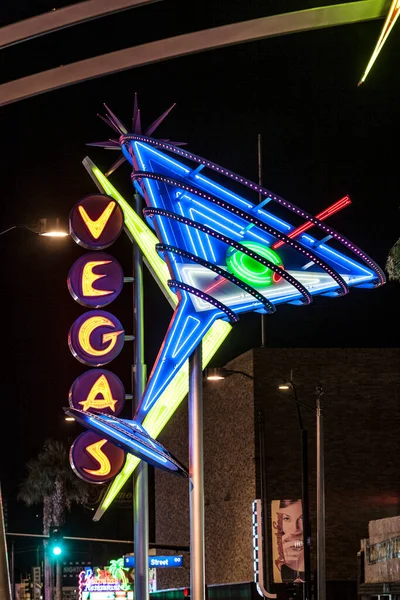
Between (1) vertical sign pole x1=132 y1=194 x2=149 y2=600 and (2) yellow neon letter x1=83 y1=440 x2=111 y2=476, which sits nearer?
(1) vertical sign pole x1=132 y1=194 x2=149 y2=600

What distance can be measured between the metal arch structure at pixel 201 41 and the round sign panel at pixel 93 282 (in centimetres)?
1507

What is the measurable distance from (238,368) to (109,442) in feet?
72.9

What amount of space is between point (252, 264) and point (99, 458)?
5.58 meters

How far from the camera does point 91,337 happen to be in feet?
80.7

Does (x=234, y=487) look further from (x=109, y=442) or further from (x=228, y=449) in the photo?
(x=109, y=442)

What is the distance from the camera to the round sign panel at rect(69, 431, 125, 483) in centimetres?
2423

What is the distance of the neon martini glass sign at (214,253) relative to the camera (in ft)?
80.2

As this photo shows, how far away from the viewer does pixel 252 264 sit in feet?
83.8

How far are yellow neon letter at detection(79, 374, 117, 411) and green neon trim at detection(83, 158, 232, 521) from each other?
935mm

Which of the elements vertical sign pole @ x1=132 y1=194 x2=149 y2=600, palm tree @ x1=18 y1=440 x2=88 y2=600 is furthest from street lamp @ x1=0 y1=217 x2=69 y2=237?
palm tree @ x1=18 y1=440 x2=88 y2=600

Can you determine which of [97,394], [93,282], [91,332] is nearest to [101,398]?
[97,394]

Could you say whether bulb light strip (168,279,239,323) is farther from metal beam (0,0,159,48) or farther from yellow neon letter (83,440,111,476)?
metal beam (0,0,159,48)

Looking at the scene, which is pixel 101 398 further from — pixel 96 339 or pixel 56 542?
pixel 56 542

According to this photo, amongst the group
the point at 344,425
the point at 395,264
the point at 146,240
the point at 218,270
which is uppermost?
the point at 146,240
